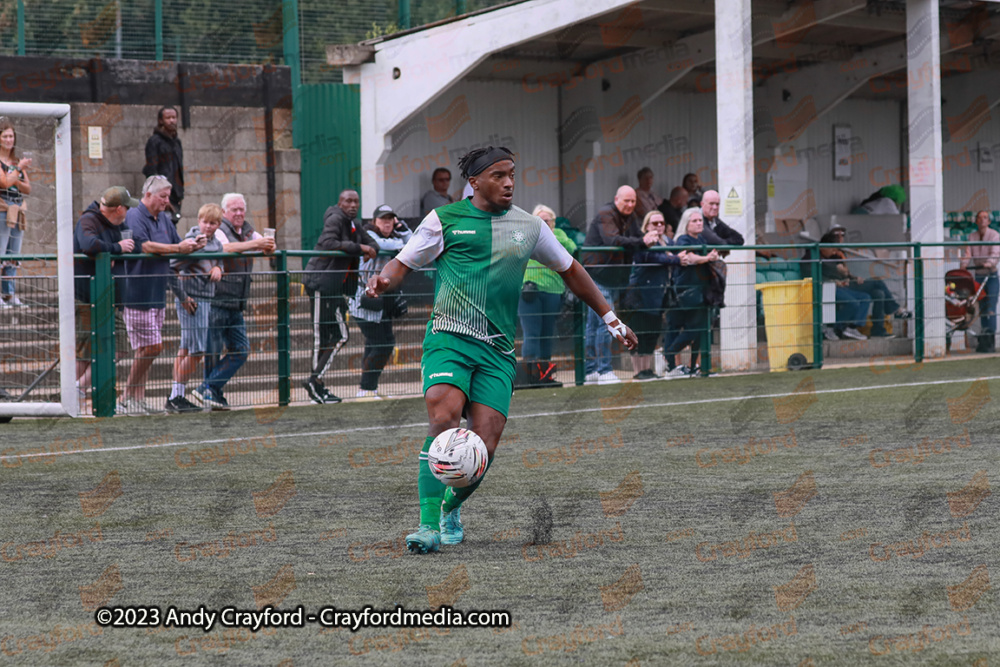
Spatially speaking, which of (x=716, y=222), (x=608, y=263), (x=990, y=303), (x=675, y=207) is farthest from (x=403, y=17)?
(x=990, y=303)

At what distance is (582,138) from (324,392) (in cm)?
1037

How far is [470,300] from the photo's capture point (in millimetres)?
6621

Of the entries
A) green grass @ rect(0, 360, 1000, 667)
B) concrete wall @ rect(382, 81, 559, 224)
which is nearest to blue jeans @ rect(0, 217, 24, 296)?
green grass @ rect(0, 360, 1000, 667)

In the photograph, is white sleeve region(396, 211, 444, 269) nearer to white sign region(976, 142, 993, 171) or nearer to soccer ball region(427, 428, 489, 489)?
soccer ball region(427, 428, 489, 489)

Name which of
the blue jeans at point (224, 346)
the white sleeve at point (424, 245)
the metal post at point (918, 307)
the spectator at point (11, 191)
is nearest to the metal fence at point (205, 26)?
the spectator at point (11, 191)

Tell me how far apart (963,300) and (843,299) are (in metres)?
2.32

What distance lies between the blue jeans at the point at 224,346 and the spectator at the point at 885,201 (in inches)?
566

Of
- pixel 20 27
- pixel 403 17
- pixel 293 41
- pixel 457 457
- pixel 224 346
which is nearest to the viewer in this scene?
pixel 457 457

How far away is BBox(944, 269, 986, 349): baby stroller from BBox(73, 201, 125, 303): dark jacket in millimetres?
10579

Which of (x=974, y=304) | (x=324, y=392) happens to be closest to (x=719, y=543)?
(x=324, y=392)

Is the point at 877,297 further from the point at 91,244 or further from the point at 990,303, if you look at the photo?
the point at 91,244

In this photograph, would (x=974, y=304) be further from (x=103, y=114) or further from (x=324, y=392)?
(x=103, y=114)

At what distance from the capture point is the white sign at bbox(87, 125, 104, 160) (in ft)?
58.3

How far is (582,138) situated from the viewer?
23016mm
